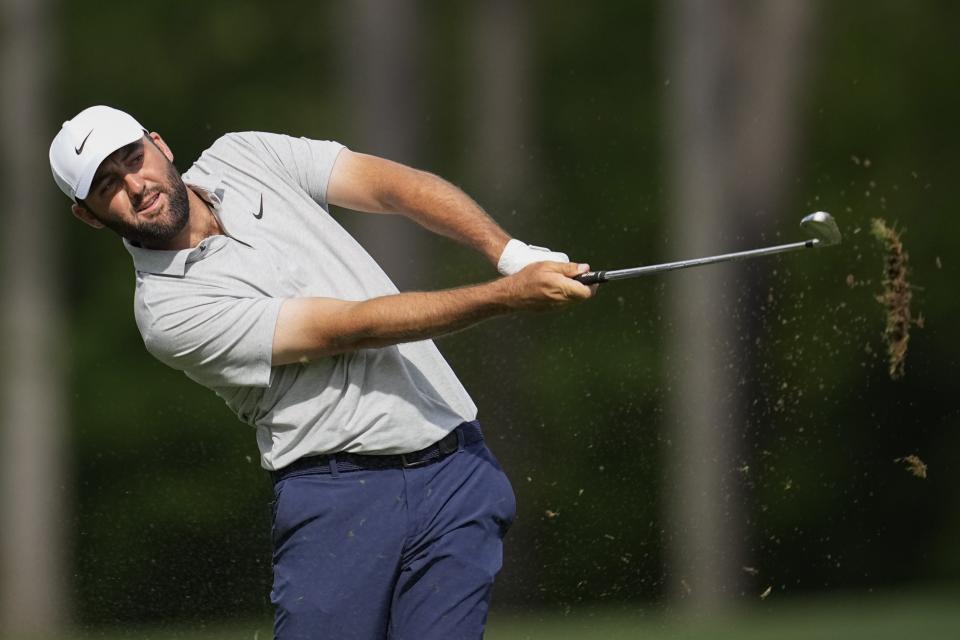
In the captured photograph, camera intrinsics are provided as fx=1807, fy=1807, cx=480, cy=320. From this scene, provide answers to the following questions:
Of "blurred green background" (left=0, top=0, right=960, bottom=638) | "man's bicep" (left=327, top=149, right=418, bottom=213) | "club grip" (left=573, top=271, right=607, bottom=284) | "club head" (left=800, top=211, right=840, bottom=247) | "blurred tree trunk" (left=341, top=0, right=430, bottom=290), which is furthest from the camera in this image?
"blurred tree trunk" (left=341, top=0, right=430, bottom=290)

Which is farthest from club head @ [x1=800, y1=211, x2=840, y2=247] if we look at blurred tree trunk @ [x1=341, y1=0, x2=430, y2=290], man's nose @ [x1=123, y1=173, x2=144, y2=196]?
blurred tree trunk @ [x1=341, y1=0, x2=430, y2=290]

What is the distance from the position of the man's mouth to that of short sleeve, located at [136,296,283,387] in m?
0.24

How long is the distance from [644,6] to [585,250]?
759cm

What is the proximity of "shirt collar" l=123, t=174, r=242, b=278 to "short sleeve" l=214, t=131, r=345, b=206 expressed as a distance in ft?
0.69

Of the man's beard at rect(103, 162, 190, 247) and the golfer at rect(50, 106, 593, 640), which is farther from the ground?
the man's beard at rect(103, 162, 190, 247)

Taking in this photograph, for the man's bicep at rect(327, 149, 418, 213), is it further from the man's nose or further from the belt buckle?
the belt buckle

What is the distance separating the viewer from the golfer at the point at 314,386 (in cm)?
473

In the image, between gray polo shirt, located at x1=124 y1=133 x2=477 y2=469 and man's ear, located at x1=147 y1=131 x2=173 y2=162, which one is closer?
gray polo shirt, located at x1=124 y1=133 x2=477 y2=469

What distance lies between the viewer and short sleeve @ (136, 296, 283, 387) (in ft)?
15.4

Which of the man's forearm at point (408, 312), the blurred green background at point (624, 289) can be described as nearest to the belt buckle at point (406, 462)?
the man's forearm at point (408, 312)

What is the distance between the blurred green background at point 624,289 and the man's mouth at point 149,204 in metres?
5.92

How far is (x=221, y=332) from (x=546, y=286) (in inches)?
34.1

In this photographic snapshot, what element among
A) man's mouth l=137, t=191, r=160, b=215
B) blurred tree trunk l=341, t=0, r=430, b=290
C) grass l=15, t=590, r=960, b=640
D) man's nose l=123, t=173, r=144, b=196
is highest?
blurred tree trunk l=341, t=0, r=430, b=290

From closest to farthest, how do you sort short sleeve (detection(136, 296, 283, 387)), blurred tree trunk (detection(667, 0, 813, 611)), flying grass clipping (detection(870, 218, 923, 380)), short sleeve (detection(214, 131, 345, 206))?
short sleeve (detection(136, 296, 283, 387)), short sleeve (detection(214, 131, 345, 206)), flying grass clipping (detection(870, 218, 923, 380)), blurred tree trunk (detection(667, 0, 813, 611))
